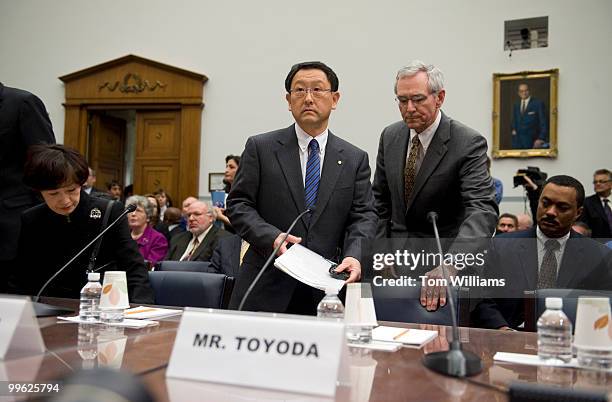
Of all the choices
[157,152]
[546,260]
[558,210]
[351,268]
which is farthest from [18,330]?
[157,152]

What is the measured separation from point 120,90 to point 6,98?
631 cm

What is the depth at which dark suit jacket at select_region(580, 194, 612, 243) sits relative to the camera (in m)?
5.89

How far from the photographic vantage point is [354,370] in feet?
3.82

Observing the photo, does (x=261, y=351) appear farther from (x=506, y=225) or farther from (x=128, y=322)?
(x=506, y=225)

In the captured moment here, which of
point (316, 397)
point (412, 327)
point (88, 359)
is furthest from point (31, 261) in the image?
point (316, 397)

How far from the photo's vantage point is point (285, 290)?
217cm

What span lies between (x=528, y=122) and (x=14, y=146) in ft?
19.3

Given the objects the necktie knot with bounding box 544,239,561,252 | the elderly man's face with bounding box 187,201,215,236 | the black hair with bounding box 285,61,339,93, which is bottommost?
the necktie knot with bounding box 544,239,561,252

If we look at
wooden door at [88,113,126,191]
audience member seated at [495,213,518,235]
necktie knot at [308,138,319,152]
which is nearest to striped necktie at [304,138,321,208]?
necktie knot at [308,138,319,152]

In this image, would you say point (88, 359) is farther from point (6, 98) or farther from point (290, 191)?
point (6, 98)

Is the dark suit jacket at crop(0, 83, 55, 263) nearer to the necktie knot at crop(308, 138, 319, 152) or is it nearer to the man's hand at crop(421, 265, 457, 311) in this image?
the necktie knot at crop(308, 138, 319, 152)

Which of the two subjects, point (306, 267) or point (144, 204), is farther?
point (144, 204)

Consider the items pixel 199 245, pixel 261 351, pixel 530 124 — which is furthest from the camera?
pixel 530 124

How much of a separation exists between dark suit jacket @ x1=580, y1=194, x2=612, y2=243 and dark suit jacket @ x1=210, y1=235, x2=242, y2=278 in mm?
3777
